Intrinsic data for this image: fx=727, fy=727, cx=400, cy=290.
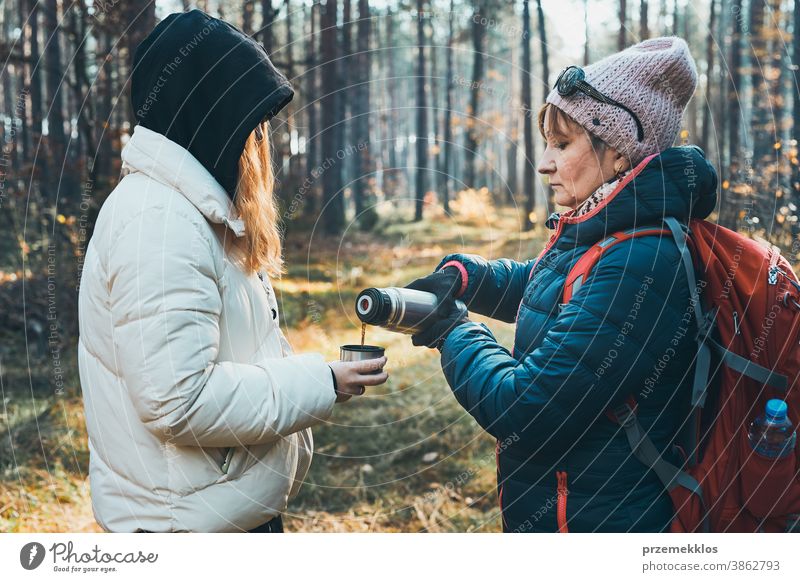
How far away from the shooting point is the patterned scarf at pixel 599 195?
185cm

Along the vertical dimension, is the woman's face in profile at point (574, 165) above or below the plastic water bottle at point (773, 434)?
above

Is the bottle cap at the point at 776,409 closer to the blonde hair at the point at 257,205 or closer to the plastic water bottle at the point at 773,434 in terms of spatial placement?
the plastic water bottle at the point at 773,434

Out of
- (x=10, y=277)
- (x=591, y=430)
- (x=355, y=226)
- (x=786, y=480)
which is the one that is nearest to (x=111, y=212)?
(x=591, y=430)

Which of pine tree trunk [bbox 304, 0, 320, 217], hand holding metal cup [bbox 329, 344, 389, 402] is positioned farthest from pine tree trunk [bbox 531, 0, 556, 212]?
pine tree trunk [bbox 304, 0, 320, 217]

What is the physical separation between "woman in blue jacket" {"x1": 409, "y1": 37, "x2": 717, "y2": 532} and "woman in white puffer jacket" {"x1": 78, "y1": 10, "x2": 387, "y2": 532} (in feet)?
1.48

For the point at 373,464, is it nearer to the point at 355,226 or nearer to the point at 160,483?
the point at 160,483

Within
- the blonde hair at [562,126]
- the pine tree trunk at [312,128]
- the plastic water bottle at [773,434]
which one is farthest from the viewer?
the pine tree trunk at [312,128]

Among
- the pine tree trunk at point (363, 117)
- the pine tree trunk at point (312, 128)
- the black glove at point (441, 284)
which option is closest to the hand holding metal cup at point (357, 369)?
the black glove at point (441, 284)

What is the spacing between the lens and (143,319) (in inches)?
65.2

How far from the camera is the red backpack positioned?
1.75 meters

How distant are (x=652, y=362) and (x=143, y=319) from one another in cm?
120

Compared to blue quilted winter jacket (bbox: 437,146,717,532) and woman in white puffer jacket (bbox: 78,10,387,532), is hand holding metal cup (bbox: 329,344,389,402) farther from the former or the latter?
blue quilted winter jacket (bbox: 437,146,717,532)

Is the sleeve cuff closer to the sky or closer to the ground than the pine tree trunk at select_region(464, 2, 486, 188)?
closer to the ground

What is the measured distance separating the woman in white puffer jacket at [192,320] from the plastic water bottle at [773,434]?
0.99 meters
